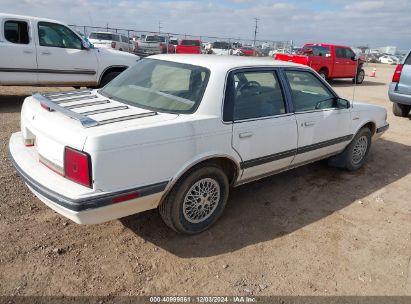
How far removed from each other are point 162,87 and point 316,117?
1.82 meters

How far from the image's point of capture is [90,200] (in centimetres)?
257

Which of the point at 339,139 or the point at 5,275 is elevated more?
the point at 339,139

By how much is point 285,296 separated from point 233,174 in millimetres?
1246

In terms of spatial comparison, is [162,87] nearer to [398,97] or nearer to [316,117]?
[316,117]

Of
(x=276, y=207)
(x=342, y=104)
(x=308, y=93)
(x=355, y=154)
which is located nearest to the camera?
(x=276, y=207)

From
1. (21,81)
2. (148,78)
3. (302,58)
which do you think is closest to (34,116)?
(148,78)

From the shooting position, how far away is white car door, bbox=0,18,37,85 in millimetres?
7449

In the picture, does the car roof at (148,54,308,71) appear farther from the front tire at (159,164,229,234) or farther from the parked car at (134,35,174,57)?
the parked car at (134,35,174,57)

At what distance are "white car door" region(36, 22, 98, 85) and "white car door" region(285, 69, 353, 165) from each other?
5739 millimetres

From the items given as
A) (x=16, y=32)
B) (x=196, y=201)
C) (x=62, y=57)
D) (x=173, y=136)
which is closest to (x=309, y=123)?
(x=196, y=201)

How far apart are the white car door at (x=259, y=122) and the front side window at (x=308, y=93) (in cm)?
24

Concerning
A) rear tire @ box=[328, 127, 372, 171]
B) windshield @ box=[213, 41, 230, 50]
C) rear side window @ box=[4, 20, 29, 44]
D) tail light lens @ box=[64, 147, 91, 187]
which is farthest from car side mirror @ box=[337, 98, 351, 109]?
windshield @ box=[213, 41, 230, 50]

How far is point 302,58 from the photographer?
1442 cm

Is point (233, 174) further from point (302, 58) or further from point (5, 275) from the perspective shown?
point (302, 58)
